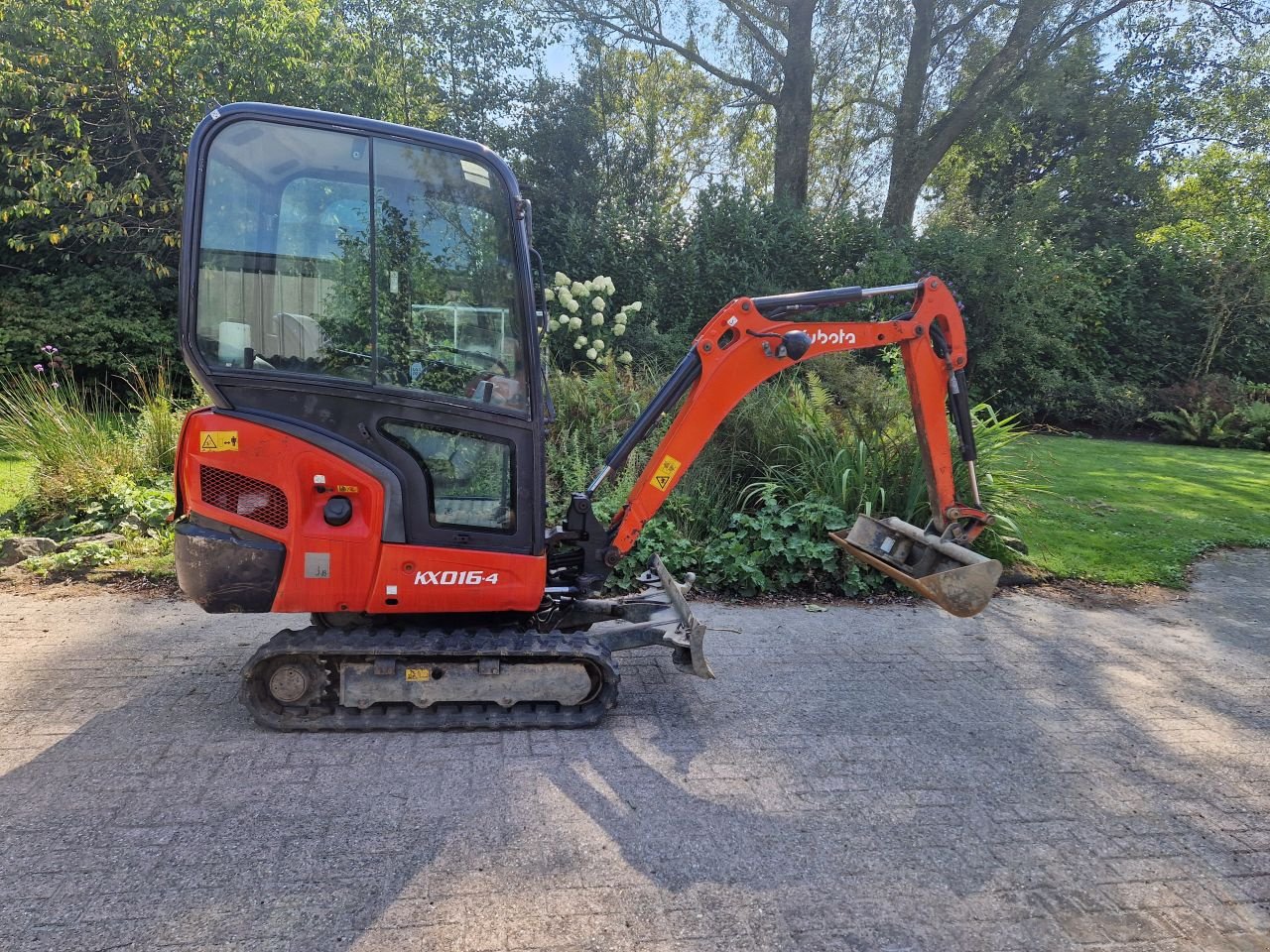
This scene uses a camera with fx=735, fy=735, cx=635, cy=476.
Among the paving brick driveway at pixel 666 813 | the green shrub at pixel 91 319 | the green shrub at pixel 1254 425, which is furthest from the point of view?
the green shrub at pixel 1254 425

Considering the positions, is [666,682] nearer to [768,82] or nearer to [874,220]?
[874,220]

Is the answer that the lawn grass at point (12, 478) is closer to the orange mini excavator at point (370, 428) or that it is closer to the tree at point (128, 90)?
the tree at point (128, 90)

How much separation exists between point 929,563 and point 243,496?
369 cm

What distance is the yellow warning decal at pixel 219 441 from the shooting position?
3.02m

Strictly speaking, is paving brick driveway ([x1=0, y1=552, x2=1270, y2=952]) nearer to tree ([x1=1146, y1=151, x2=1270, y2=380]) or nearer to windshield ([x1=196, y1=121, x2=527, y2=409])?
windshield ([x1=196, y1=121, x2=527, y2=409])

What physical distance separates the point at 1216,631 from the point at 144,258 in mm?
14015

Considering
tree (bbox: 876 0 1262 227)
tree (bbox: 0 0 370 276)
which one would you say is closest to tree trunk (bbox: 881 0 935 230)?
tree (bbox: 876 0 1262 227)

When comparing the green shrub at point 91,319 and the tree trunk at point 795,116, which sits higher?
the tree trunk at point 795,116

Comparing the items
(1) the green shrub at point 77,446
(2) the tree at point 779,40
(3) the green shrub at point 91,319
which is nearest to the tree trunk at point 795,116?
(2) the tree at point 779,40

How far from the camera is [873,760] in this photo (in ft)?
10.8

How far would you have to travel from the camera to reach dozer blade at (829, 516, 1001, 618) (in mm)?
3762

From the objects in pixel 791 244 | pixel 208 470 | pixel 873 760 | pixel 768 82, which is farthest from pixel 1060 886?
pixel 768 82

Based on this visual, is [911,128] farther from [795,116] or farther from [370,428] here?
[370,428]

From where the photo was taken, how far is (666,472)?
12.4ft
